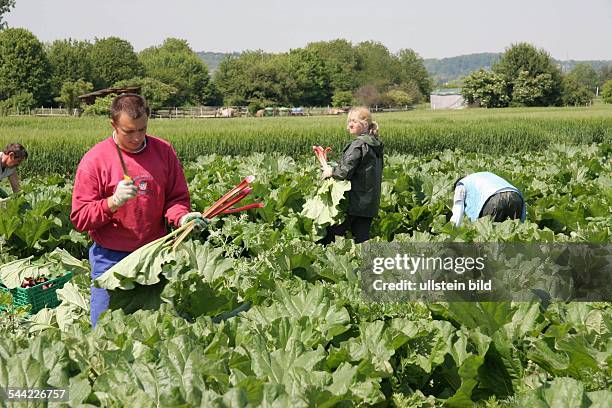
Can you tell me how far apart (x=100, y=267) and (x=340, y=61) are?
113 meters

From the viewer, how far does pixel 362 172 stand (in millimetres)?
6328

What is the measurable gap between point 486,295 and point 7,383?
2.34m

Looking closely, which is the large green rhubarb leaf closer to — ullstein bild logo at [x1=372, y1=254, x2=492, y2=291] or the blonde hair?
the blonde hair

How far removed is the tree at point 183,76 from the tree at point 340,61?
19.6 m

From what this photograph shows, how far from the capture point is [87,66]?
75750 mm

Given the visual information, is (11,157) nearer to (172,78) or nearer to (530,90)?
Result: (530,90)

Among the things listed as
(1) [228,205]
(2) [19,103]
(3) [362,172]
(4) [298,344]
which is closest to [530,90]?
(2) [19,103]

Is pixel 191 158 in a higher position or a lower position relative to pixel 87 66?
lower

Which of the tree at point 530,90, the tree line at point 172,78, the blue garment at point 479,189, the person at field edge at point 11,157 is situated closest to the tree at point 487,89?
the tree at point 530,90

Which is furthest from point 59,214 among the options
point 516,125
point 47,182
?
point 516,125

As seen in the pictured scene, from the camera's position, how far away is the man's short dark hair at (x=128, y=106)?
3498 millimetres

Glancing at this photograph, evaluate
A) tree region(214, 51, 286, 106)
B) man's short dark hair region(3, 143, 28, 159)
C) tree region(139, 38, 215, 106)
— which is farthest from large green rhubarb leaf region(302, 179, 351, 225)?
tree region(139, 38, 215, 106)

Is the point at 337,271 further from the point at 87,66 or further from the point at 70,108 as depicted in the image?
the point at 87,66

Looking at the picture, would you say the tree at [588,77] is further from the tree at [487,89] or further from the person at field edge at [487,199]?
the person at field edge at [487,199]
